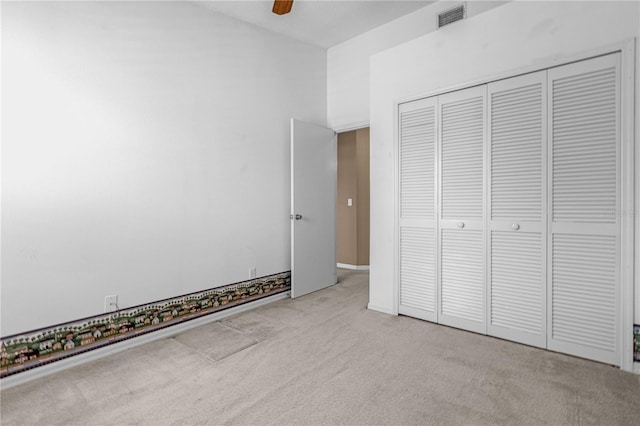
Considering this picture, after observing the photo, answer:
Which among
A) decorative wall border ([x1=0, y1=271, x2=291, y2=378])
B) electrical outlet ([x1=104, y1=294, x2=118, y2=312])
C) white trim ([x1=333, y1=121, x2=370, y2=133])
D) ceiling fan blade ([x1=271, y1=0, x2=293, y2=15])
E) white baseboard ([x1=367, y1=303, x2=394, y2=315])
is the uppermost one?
ceiling fan blade ([x1=271, y1=0, x2=293, y2=15])

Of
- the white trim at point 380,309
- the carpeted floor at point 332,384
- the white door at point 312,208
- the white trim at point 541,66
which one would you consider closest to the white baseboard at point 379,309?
the white trim at point 380,309

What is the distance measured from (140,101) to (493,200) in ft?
9.39

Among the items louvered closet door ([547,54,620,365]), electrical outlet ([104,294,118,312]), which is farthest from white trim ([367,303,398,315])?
electrical outlet ([104,294,118,312])

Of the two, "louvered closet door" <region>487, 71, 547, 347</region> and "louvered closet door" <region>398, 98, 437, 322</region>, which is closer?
"louvered closet door" <region>487, 71, 547, 347</region>

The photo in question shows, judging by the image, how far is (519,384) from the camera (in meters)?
1.96

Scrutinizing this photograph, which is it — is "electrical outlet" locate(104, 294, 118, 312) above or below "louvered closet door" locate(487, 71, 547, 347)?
below

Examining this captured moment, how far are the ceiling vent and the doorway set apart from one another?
8.02ft

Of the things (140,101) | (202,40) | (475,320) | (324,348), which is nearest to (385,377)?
(324,348)

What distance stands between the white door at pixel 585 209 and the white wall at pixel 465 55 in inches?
6.3

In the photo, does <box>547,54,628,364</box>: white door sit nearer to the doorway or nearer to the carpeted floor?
the carpeted floor

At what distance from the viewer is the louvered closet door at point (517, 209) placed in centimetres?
240

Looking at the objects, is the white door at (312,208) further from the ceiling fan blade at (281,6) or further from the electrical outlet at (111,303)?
the electrical outlet at (111,303)

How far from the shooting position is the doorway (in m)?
5.34

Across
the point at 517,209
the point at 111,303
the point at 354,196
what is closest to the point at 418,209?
the point at 517,209
